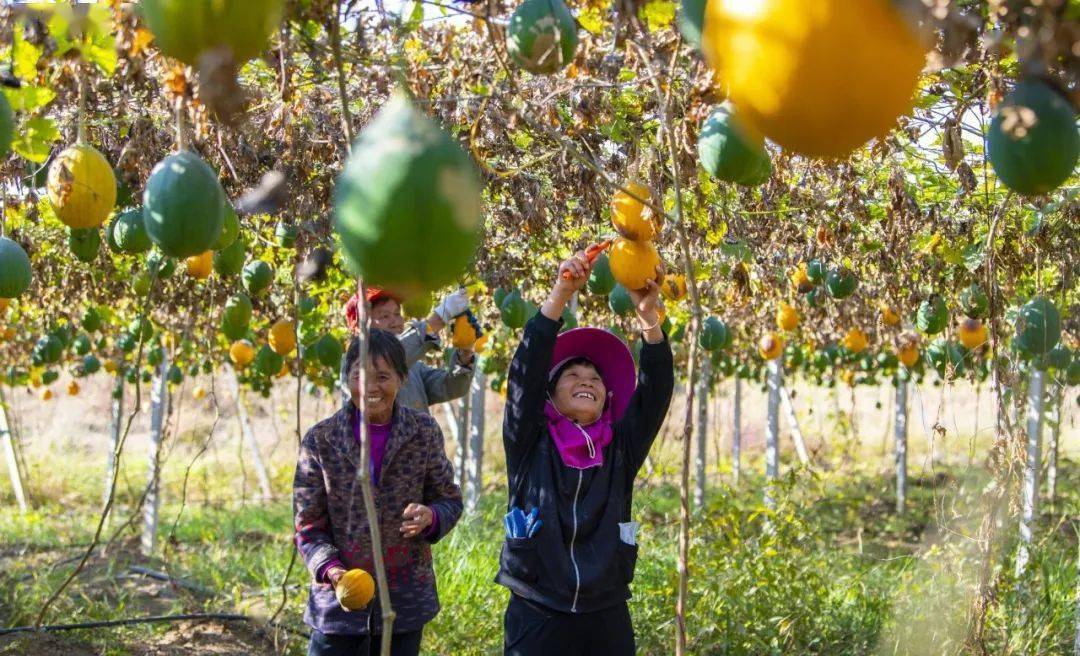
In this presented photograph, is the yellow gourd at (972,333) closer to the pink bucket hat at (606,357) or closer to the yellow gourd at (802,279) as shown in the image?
the yellow gourd at (802,279)

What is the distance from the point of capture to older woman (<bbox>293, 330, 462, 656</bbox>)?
8.41 feet

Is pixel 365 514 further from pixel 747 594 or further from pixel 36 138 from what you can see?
pixel 747 594

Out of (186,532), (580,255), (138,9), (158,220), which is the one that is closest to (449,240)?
(158,220)

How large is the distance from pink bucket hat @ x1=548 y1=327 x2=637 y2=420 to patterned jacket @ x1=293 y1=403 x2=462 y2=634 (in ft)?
1.40

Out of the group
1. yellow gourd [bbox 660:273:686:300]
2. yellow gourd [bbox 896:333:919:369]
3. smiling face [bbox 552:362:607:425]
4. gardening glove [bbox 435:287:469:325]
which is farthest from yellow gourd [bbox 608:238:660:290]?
yellow gourd [bbox 896:333:919:369]

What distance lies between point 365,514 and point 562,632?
55 cm

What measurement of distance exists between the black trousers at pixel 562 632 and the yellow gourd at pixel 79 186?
1328mm

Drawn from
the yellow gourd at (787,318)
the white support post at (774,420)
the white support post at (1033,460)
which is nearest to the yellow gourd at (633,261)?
the white support post at (1033,460)

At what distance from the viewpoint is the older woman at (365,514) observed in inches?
101

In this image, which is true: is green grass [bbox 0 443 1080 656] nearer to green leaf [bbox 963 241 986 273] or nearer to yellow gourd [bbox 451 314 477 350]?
green leaf [bbox 963 241 986 273]

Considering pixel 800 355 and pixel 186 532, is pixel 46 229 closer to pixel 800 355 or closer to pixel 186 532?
pixel 186 532

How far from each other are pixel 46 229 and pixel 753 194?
3561 millimetres

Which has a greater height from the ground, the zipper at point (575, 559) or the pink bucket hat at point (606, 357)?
the pink bucket hat at point (606, 357)

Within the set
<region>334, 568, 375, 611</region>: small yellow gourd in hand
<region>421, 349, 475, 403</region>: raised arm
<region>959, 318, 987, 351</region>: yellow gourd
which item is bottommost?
<region>334, 568, 375, 611</region>: small yellow gourd in hand
